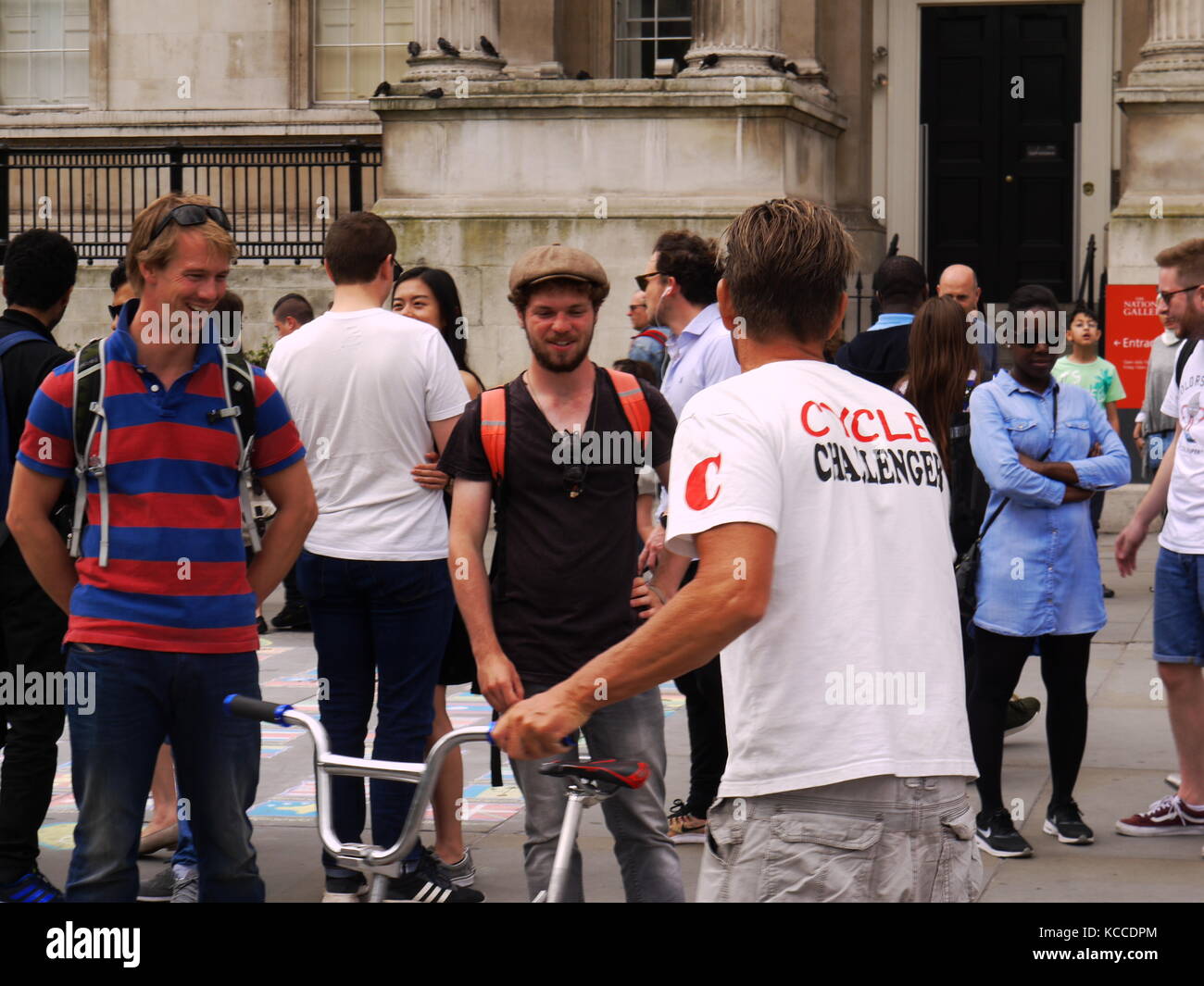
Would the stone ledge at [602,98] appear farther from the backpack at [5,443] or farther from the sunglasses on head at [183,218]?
the sunglasses on head at [183,218]

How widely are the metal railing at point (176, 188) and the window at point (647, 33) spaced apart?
3107 mm

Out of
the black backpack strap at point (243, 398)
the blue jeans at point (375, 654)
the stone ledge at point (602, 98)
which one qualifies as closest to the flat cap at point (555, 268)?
the black backpack strap at point (243, 398)

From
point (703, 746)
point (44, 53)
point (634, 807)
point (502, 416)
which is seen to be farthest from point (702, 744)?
point (44, 53)

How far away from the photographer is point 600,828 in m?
6.89

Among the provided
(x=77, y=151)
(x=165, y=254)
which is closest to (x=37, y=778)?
(x=165, y=254)

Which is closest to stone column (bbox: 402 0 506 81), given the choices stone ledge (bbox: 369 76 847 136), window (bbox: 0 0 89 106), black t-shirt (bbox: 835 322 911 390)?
stone ledge (bbox: 369 76 847 136)

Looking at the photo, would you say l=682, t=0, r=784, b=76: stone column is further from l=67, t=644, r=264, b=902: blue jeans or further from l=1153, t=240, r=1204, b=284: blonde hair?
l=67, t=644, r=264, b=902: blue jeans

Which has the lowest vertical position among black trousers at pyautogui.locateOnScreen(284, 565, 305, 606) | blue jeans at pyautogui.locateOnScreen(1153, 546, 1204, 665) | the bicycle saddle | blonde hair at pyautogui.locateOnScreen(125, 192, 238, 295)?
black trousers at pyautogui.locateOnScreen(284, 565, 305, 606)

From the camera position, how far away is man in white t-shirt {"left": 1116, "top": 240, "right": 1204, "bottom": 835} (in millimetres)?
6562

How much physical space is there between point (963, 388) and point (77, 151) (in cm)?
1614

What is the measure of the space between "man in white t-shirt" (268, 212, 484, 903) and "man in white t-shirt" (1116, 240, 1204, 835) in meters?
2.63

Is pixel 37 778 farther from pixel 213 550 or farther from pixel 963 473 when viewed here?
pixel 963 473

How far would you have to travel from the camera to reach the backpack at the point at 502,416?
486 centimetres

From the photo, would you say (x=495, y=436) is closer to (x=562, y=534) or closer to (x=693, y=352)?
(x=562, y=534)
